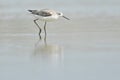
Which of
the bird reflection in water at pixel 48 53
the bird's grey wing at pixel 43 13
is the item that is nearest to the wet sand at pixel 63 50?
the bird reflection in water at pixel 48 53

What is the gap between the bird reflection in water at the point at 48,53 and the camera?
9516 millimetres

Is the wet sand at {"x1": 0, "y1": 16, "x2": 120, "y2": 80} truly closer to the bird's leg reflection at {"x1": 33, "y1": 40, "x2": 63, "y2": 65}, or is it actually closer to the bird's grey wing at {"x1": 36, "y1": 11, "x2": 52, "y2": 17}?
the bird's leg reflection at {"x1": 33, "y1": 40, "x2": 63, "y2": 65}

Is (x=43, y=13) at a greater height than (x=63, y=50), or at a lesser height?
greater

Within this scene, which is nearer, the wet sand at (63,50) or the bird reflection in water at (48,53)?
the wet sand at (63,50)

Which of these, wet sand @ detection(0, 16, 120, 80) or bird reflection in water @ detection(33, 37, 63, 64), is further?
bird reflection in water @ detection(33, 37, 63, 64)

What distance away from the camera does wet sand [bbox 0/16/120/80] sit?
8445 mm

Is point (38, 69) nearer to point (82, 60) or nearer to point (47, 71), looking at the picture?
point (47, 71)

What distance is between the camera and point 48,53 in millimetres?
10141

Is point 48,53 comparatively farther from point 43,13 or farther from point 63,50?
point 43,13

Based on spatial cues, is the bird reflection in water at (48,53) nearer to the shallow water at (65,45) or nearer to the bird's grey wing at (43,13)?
the shallow water at (65,45)

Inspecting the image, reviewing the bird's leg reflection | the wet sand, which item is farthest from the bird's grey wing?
the bird's leg reflection

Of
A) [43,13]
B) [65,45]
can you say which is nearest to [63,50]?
[65,45]

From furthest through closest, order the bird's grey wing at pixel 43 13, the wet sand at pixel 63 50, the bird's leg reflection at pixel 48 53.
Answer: the bird's grey wing at pixel 43 13
the bird's leg reflection at pixel 48 53
the wet sand at pixel 63 50

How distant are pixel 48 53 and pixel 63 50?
0.36 m
